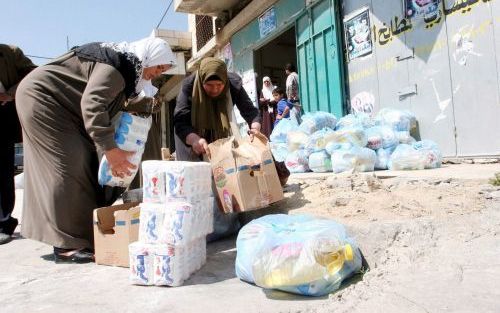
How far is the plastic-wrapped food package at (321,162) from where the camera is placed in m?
4.79

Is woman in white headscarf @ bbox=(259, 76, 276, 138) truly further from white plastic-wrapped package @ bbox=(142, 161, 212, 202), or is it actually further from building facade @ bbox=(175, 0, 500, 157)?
white plastic-wrapped package @ bbox=(142, 161, 212, 202)

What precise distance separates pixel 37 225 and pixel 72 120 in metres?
0.70

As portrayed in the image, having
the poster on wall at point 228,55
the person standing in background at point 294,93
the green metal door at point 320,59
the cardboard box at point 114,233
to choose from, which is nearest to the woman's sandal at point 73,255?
the cardboard box at point 114,233

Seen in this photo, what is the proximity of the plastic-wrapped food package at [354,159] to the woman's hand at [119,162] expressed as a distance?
257 cm

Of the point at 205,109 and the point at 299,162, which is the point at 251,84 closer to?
the point at 299,162

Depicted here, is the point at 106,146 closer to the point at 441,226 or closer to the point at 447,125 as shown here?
the point at 441,226

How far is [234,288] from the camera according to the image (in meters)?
1.97

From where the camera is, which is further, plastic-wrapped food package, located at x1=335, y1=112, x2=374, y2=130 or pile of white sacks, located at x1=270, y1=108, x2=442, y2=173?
plastic-wrapped food package, located at x1=335, y1=112, x2=374, y2=130

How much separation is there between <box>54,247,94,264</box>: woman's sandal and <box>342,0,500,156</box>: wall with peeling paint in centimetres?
397

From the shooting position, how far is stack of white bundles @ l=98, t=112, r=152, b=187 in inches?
94.3

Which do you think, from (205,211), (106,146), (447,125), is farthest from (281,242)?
(447,125)

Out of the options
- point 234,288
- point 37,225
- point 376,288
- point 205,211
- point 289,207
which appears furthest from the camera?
point 289,207

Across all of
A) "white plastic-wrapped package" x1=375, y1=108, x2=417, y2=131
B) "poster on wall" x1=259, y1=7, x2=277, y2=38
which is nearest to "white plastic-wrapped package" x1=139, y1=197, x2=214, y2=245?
"white plastic-wrapped package" x1=375, y1=108, x2=417, y2=131

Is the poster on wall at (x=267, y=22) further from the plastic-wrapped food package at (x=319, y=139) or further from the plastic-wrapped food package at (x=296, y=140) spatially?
the plastic-wrapped food package at (x=319, y=139)
